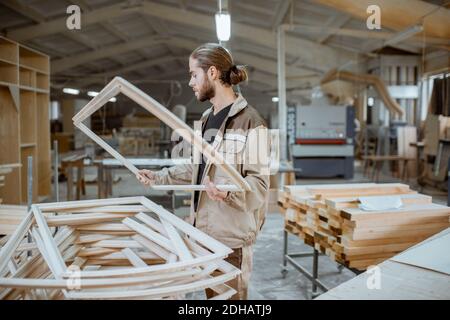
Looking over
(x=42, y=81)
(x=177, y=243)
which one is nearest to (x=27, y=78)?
(x=42, y=81)

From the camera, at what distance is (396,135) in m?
10.1

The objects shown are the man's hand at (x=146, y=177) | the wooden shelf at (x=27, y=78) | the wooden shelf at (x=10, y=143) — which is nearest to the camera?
the man's hand at (x=146, y=177)

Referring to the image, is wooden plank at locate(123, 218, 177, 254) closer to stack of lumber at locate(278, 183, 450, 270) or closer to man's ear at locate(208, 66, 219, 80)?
man's ear at locate(208, 66, 219, 80)

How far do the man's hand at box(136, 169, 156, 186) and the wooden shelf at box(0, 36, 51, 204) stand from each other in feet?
13.6

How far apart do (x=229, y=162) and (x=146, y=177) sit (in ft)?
Result: 1.48

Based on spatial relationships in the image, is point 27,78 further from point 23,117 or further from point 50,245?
point 50,245

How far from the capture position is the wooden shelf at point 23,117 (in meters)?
5.48

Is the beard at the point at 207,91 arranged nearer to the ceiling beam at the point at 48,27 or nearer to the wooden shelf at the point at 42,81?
the wooden shelf at the point at 42,81

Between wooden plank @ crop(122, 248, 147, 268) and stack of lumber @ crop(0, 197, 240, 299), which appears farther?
wooden plank @ crop(122, 248, 147, 268)

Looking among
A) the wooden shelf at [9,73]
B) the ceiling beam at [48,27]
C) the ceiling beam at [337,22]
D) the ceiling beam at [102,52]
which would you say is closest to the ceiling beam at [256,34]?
the ceiling beam at [48,27]

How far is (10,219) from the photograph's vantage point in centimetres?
271

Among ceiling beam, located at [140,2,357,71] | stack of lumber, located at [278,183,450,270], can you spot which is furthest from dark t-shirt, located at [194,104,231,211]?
ceiling beam, located at [140,2,357,71]

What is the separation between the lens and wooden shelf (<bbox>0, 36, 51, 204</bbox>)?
216 inches

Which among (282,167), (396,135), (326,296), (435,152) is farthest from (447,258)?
(396,135)
